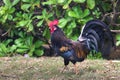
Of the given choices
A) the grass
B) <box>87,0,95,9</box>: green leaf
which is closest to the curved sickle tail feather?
the grass

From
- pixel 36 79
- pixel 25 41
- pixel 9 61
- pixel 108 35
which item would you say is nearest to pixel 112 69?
pixel 108 35

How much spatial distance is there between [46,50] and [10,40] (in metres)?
0.93

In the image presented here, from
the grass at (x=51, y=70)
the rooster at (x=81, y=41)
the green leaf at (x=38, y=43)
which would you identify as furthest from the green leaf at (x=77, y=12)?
the rooster at (x=81, y=41)

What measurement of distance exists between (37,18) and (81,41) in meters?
2.76

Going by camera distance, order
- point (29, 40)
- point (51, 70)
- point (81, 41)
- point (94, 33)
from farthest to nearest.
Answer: point (29, 40), point (51, 70), point (94, 33), point (81, 41)

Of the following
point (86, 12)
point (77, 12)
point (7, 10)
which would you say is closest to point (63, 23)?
point (77, 12)

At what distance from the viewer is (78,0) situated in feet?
27.8

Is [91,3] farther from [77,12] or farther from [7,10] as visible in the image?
[7,10]

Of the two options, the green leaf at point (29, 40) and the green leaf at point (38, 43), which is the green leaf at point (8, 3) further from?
the green leaf at point (38, 43)

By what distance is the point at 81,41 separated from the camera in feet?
21.9

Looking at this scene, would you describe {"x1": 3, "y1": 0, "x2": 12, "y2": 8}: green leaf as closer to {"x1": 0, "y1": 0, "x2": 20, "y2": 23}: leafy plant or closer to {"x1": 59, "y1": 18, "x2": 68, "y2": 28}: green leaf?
{"x1": 0, "y1": 0, "x2": 20, "y2": 23}: leafy plant

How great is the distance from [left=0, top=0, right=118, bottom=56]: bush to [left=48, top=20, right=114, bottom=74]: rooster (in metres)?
1.71

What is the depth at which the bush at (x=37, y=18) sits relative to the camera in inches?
343

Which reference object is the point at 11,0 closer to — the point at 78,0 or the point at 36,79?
the point at 78,0
